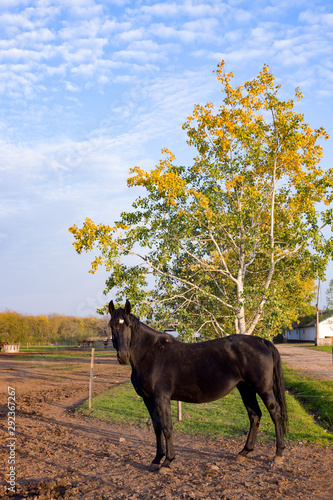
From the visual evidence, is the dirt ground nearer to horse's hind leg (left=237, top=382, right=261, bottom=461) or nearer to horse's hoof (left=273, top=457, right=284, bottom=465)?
horse's hoof (left=273, top=457, right=284, bottom=465)

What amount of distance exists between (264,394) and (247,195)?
32.9ft

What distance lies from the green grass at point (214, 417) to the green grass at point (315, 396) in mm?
304

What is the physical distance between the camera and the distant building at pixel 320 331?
207 feet

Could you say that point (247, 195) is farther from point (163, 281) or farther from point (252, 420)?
point (252, 420)

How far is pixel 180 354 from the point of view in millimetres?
6574

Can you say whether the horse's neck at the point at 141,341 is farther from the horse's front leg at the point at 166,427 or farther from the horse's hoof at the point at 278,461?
the horse's hoof at the point at 278,461

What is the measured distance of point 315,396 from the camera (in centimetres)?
1286

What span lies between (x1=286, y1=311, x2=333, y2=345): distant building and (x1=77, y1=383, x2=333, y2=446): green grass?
49580mm

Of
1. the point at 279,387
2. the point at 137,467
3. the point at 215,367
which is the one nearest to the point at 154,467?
the point at 137,467

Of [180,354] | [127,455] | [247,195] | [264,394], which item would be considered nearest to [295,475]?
[264,394]

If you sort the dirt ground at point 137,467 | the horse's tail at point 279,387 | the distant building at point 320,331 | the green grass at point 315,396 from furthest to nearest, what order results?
the distant building at point 320,331 → the green grass at point 315,396 → the horse's tail at point 279,387 → the dirt ground at point 137,467

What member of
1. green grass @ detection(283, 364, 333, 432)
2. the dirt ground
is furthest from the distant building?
the dirt ground

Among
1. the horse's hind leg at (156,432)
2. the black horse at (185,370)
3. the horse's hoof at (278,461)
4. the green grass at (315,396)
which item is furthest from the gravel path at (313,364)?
the horse's hind leg at (156,432)

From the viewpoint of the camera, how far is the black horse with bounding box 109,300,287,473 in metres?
6.19
